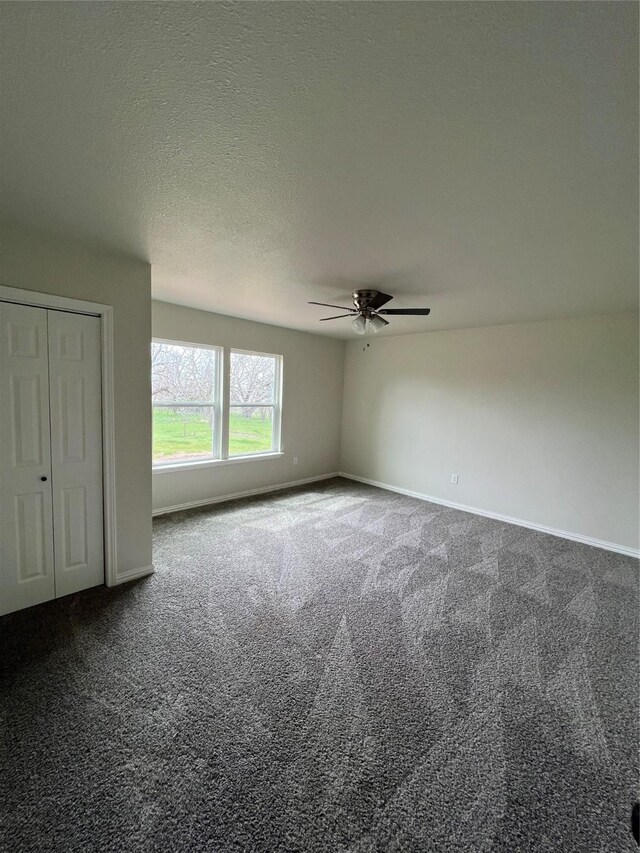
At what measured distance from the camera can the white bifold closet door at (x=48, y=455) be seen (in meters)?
2.21

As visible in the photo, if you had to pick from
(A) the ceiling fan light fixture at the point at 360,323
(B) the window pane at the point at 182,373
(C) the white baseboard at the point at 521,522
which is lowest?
(C) the white baseboard at the point at 521,522

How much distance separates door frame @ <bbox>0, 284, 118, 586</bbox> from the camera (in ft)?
7.68

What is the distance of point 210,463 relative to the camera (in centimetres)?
453

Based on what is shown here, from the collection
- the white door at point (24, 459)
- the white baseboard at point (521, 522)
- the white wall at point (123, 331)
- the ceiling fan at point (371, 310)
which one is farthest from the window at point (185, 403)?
the white baseboard at point (521, 522)

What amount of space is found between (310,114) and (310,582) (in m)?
2.86

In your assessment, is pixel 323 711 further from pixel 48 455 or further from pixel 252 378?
pixel 252 378

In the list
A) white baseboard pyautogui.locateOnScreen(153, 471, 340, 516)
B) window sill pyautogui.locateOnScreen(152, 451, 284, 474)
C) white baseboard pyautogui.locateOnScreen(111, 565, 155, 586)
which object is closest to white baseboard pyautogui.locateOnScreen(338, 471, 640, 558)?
white baseboard pyautogui.locateOnScreen(153, 471, 340, 516)

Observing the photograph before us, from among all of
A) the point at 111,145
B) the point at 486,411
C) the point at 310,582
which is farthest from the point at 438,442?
the point at 111,145

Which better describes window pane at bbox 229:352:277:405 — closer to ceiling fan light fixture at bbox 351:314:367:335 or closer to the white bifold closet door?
ceiling fan light fixture at bbox 351:314:367:335

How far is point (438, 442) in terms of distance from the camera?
5.05 meters

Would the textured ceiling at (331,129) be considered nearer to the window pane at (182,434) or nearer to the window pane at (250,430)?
the window pane at (182,434)

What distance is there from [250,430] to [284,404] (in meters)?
0.68

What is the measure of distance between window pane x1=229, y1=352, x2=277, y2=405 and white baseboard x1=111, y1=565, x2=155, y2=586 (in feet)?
7.96

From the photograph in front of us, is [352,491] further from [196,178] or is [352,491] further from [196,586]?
[196,178]
